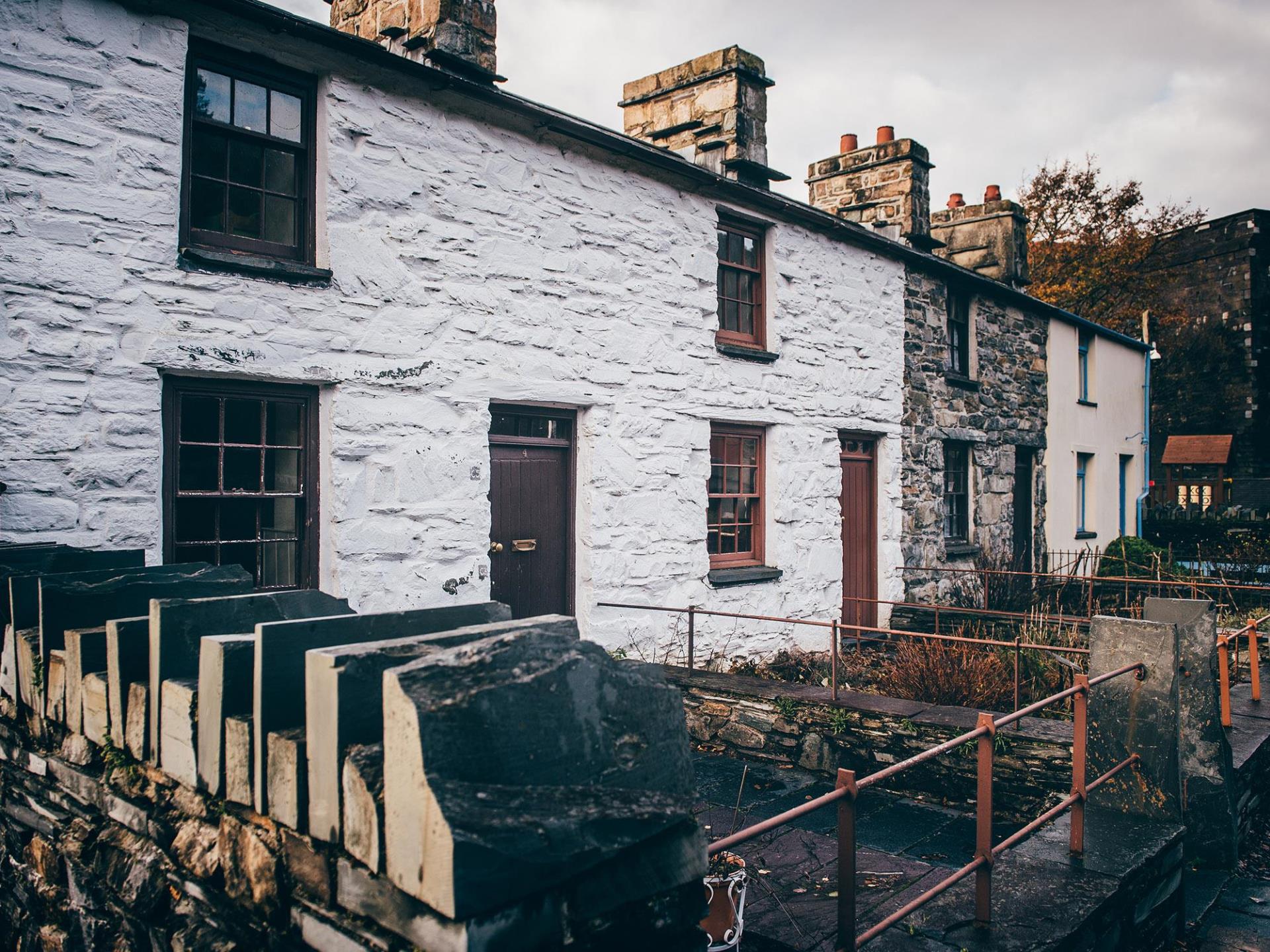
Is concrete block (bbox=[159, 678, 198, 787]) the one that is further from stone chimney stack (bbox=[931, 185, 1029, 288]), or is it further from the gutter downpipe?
the gutter downpipe

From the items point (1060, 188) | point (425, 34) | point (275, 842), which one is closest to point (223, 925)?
point (275, 842)

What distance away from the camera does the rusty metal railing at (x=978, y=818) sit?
2.75 metres

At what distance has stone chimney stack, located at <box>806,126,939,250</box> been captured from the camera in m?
12.5

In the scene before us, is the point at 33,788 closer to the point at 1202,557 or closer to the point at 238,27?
the point at 238,27

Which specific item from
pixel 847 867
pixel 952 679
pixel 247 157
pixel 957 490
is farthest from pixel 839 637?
pixel 847 867

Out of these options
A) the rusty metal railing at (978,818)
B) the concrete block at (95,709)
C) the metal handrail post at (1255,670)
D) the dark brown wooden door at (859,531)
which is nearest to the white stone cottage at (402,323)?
the dark brown wooden door at (859,531)

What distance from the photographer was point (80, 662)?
9.24 feet

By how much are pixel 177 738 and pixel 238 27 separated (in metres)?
5.31

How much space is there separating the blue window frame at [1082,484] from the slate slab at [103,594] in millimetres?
16622

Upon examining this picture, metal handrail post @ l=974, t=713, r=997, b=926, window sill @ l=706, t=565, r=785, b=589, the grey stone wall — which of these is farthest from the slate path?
the grey stone wall

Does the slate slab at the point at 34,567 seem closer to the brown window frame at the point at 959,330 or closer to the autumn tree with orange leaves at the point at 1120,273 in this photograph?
the brown window frame at the point at 959,330

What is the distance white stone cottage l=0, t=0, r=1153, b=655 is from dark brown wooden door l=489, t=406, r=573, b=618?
0.03 metres

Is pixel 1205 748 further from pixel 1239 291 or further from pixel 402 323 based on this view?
pixel 1239 291

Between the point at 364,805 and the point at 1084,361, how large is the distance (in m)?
18.2
